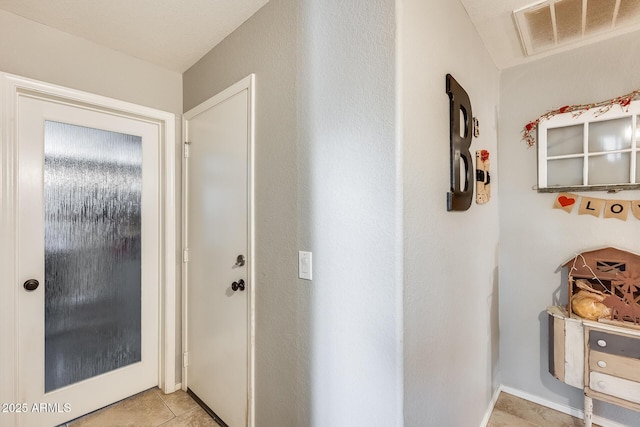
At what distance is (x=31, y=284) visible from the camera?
1.58 m

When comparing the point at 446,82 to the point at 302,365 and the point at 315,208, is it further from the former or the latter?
the point at 302,365

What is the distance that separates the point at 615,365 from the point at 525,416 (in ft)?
2.19

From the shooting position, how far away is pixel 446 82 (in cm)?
126

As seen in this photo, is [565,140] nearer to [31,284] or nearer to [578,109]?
[578,109]

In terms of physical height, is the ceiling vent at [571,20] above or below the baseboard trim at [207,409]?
above

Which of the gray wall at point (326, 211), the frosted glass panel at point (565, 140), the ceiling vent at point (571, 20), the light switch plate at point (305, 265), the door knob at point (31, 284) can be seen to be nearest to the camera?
the gray wall at point (326, 211)

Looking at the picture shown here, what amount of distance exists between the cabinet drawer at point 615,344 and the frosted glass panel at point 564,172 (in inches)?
35.9

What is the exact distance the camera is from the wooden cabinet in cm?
143

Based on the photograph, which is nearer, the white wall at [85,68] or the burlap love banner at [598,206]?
the white wall at [85,68]

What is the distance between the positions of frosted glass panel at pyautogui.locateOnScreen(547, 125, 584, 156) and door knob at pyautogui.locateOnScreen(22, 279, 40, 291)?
334cm

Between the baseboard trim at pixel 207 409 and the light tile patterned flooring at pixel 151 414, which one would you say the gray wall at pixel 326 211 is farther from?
the light tile patterned flooring at pixel 151 414

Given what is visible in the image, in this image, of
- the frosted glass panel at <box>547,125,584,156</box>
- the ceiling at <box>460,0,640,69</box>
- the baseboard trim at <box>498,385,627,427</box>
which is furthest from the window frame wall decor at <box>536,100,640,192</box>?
the baseboard trim at <box>498,385,627,427</box>

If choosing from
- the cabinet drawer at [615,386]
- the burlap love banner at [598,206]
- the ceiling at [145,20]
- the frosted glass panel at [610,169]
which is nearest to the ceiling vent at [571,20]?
the frosted glass panel at [610,169]

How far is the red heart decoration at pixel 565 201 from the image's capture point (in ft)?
5.90
